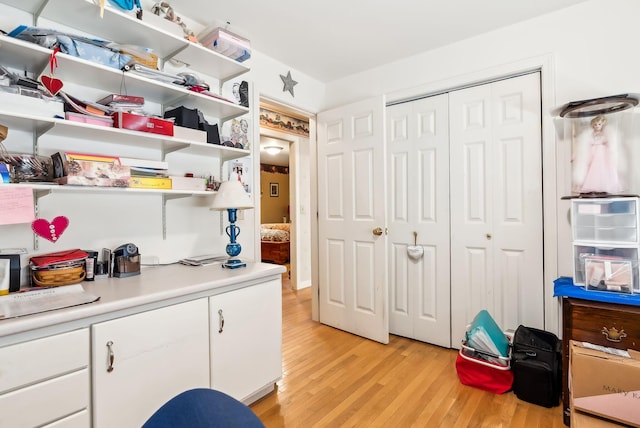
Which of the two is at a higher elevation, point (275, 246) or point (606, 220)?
point (606, 220)

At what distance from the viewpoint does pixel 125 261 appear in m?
1.64

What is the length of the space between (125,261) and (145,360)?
0.55 meters

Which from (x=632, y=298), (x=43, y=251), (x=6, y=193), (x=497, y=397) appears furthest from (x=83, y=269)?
(x=632, y=298)

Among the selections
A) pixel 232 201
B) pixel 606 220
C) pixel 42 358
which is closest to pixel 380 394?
pixel 232 201

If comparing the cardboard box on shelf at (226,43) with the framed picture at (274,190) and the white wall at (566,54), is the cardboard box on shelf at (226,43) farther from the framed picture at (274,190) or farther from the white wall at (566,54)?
the framed picture at (274,190)

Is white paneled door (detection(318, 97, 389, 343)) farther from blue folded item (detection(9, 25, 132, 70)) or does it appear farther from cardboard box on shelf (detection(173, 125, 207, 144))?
blue folded item (detection(9, 25, 132, 70))

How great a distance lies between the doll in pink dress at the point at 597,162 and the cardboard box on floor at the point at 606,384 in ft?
2.75

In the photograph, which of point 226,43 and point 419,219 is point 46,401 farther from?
point 419,219

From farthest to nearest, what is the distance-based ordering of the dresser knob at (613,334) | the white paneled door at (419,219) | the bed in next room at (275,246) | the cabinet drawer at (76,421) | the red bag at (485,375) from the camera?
the bed in next room at (275,246)
the white paneled door at (419,219)
the red bag at (485,375)
the dresser knob at (613,334)
the cabinet drawer at (76,421)

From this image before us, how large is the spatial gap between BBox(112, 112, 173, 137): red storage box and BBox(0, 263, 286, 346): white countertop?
74 cm

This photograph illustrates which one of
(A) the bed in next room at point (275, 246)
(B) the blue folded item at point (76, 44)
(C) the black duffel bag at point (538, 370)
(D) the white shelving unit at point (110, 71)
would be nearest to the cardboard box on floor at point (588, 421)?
(C) the black duffel bag at point (538, 370)

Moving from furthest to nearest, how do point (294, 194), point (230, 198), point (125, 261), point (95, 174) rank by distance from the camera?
point (294, 194) < point (230, 198) < point (125, 261) < point (95, 174)

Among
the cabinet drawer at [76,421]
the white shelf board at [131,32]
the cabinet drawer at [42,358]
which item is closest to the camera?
the cabinet drawer at [42,358]

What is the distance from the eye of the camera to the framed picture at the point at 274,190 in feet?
28.7
